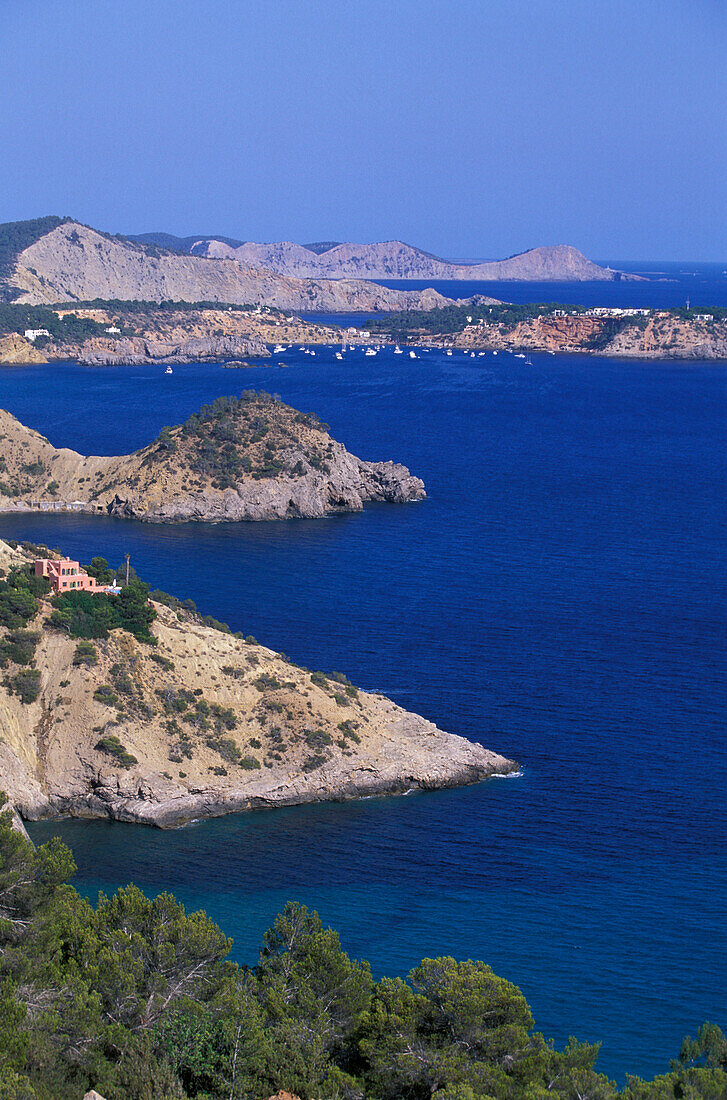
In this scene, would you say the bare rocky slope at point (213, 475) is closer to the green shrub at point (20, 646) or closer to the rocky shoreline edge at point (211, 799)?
the green shrub at point (20, 646)

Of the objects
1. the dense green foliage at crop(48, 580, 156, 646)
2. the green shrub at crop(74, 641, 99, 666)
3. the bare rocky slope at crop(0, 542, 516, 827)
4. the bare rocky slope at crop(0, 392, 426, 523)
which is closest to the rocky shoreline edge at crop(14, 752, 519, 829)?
the bare rocky slope at crop(0, 542, 516, 827)

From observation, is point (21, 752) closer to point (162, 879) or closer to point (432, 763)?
point (162, 879)

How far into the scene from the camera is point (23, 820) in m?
51.8

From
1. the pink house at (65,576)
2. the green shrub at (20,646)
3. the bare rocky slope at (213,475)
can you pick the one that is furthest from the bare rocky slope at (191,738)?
the bare rocky slope at (213,475)

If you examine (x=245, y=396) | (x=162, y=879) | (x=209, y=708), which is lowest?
(x=162, y=879)

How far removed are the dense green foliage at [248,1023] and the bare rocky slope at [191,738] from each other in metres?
14.3

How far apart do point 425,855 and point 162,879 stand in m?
10.0

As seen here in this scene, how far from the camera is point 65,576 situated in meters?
63.1

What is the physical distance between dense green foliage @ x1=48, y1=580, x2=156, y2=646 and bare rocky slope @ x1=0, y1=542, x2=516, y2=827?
A: 0.53m

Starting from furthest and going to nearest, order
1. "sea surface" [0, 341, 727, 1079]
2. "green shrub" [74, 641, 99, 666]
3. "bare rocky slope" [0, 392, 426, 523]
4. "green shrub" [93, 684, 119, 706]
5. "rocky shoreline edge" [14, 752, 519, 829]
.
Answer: "bare rocky slope" [0, 392, 426, 523]
"green shrub" [74, 641, 99, 666]
"green shrub" [93, 684, 119, 706]
"rocky shoreline edge" [14, 752, 519, 829]
"sea surface" [0, 341, 727, 1079]

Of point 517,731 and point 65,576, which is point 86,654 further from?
point 517,731

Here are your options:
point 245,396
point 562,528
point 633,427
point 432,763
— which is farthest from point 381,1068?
point 633,427

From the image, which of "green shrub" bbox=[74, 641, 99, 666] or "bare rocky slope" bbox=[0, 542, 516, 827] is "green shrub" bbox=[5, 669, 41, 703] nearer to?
"bare rocky slope" bbox=[0, 542, 516, 827]

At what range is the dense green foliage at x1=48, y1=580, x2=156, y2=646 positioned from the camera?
5928 cm
